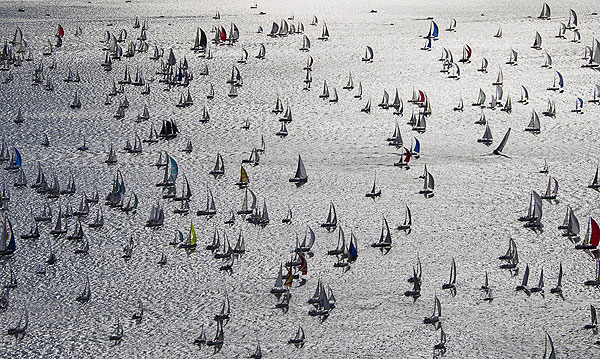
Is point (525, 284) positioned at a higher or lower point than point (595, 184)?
lower

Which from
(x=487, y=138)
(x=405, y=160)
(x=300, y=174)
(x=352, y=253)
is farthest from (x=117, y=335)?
(x=487, y=138)

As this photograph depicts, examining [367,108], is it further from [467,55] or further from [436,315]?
[436,315]

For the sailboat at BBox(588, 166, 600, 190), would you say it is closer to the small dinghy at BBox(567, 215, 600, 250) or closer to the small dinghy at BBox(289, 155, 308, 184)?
the small dinghy at BBox(567, 215, 600, 250)

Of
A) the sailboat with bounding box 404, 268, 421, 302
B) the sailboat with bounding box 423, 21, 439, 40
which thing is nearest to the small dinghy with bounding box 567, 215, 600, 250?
the sailboat with bounding box 404, 268, 421, 302

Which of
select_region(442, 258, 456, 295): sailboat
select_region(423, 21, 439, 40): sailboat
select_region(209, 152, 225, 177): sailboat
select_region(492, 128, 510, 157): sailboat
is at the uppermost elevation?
select_region(423, 21, 439, 40): sailboat

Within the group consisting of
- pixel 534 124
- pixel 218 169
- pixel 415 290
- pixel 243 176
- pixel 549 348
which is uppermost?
pixel 534 124

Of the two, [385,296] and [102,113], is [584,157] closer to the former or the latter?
[385,296]

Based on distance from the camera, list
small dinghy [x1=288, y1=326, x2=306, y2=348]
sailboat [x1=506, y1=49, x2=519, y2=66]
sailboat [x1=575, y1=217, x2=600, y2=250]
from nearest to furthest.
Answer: small dinghy [x1=288, y1=326, x2=306, y2=348] < sailboat [x1=575, y1=217, x2=600, y2=250] < sailboat [x1=506, y1=49, x2=519, y2=66]

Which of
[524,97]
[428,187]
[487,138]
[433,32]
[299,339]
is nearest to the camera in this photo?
[299,339]

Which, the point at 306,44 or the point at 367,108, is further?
the point at 306,44
